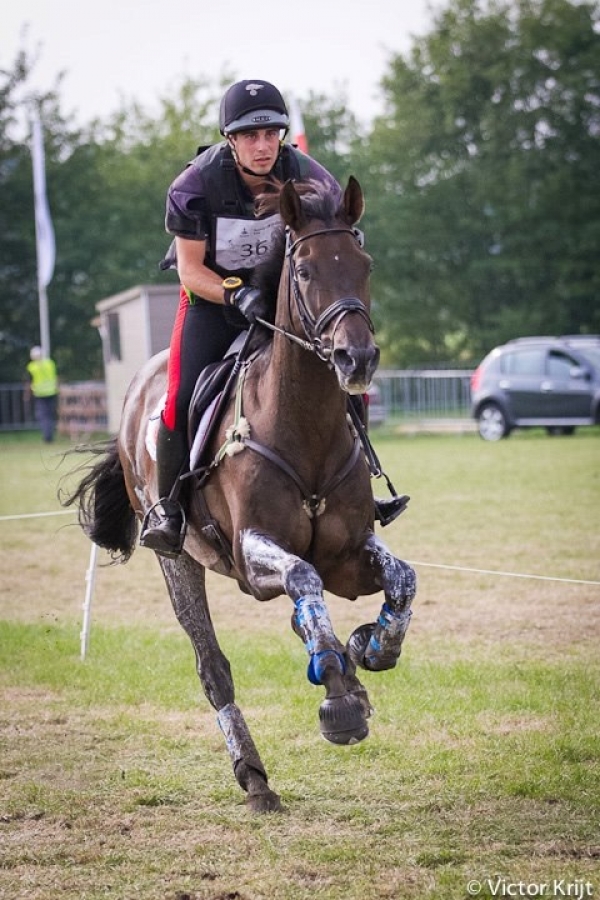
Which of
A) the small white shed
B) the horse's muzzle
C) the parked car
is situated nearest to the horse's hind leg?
the horse's muzzle

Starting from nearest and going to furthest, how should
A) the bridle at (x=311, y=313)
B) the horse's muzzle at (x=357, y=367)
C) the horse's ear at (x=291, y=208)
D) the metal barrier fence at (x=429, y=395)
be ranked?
the horse's muzzle at (x=357, y=367) → the bridle at (x=311, y=313) → the horse's ear at (x=291, y=208) → the metal barrier fence at (x=429, y=395)

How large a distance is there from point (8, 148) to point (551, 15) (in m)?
21.4

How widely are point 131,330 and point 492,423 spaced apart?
9.85 m

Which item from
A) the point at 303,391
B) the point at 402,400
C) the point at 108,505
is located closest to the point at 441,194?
the point at 402,400

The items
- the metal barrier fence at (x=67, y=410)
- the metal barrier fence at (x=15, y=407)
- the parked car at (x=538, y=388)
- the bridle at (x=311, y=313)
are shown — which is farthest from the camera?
the metal barrier fence at (x=15, y=407)

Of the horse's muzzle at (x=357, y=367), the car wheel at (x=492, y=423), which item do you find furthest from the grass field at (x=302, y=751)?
the car wheel at (x=492, y=423)

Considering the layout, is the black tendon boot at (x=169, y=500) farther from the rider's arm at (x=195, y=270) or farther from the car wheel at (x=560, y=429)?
the car wheel at (x=560, y=429)

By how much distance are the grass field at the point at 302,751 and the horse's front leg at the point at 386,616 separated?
68 cm

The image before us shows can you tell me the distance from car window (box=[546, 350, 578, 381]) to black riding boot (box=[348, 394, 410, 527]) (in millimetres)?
23768

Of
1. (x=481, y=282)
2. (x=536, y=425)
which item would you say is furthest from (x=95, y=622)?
(x=481, y=282)

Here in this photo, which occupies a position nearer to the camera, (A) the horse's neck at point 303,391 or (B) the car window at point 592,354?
(A) the horse's neck at point 303,391

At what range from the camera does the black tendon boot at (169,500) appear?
6781 millimetres

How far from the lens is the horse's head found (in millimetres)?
5121

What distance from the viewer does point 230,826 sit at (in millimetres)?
5770
